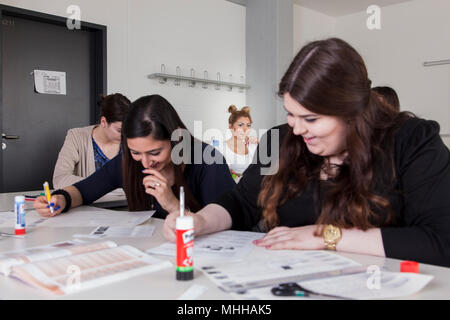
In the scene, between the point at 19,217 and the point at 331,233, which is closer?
the point at 331,233

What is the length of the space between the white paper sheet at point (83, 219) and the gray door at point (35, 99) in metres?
2.09

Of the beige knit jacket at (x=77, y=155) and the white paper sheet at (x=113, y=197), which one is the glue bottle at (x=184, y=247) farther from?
the beige knit jacket at (x=77, y=155)

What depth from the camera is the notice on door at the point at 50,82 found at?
A: 12.3ft

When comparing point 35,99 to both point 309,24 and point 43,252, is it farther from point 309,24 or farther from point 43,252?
point 309,24

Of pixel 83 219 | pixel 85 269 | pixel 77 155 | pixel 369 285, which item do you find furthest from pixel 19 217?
pixel 77 155

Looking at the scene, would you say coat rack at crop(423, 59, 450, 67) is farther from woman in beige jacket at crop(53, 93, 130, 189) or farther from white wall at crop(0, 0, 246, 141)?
woman in beige jacket at crop(53, 93, 130, 189)

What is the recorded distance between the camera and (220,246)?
1.16m

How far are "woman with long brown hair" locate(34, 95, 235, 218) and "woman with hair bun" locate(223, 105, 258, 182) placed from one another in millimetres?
2686

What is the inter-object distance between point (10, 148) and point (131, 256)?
10.1 feet

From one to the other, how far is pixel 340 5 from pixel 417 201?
5223 millimetres

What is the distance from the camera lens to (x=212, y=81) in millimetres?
4891

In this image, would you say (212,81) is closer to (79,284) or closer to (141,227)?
(141,227)

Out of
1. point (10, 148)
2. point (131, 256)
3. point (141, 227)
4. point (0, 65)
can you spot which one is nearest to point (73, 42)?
point (0, 65)

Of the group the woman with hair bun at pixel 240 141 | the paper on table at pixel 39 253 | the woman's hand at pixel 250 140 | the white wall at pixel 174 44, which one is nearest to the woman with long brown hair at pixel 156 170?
the paper on table at pixel 39 253
